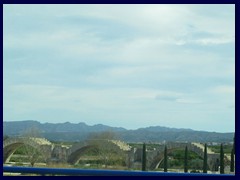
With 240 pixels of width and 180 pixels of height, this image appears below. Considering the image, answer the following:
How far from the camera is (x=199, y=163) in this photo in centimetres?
2922

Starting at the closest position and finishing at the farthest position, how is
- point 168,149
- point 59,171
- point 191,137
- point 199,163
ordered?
point 59,171 < point 199,163 < point 168,149 < point 191,137

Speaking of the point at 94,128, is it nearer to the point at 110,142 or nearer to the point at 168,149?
the point at 110,142

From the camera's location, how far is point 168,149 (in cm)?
3161

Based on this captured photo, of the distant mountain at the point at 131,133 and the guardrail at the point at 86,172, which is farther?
the distant mountain at the point at 131,133

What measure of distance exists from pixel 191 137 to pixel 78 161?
982 cm

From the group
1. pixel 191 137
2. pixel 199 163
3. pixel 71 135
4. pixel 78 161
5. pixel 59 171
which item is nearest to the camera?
pixel 59 171

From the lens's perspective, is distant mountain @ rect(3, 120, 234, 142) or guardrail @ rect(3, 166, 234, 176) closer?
guardrail @ rect(3, 166, 234, 176)

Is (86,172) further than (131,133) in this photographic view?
No
